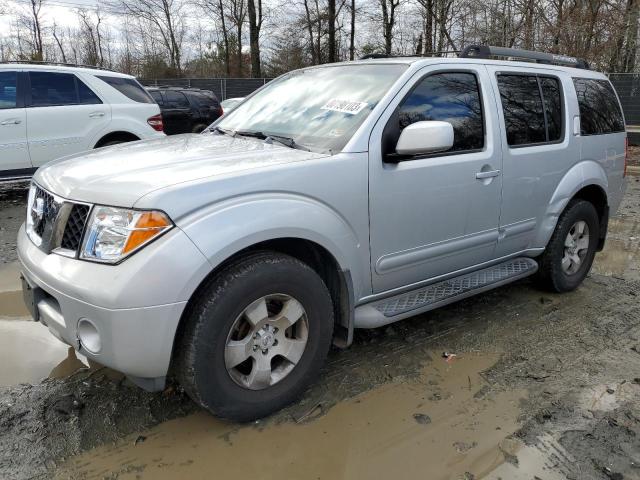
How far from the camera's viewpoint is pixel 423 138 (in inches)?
111

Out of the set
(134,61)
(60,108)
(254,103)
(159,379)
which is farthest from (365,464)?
(134,61)

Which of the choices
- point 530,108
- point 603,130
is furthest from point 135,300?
point 603,130

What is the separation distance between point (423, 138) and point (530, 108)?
4.98 ft

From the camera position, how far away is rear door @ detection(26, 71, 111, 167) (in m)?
7.30

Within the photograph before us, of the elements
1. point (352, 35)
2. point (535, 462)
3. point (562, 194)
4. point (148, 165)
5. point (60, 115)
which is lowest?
point (535, 462)

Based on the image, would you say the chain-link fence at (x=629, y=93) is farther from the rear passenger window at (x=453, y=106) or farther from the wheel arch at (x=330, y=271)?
the wheel arch at (x=330, y=271)

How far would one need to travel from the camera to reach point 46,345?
3.46m

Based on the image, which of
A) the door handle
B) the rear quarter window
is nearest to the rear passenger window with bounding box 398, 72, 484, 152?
the door handle

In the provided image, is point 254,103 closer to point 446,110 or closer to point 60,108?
point 446,110

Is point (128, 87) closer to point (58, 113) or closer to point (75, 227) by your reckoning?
point (58, 113)

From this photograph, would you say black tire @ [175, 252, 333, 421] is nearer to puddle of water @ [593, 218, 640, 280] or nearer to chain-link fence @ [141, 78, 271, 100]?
puddle of water @ [593, 218, 640, 280]

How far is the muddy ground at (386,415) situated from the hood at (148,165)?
1.14 meters

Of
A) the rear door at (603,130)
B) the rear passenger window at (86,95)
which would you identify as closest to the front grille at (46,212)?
the rear door at (603,130)

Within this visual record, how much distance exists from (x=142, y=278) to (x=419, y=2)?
29030 millimetres
